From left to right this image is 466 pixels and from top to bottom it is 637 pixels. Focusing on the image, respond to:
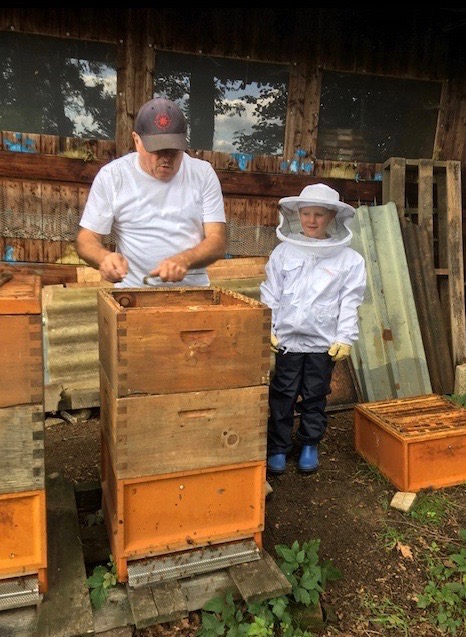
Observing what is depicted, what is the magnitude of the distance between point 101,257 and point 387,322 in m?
3.15

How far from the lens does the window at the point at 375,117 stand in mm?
5258

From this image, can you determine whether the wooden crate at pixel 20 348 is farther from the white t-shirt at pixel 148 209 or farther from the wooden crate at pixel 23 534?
the white t-shirt at pixel 148 209

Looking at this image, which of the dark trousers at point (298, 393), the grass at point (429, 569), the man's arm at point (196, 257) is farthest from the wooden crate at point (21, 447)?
the dark trousers at point (298, 393)

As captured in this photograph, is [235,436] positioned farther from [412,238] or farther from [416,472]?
[412,238]

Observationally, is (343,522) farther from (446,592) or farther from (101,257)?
(101,257)

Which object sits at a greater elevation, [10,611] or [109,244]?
[109,244]

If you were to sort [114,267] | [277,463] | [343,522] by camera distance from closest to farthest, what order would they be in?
[114,267]
[343,522]
[277,463]

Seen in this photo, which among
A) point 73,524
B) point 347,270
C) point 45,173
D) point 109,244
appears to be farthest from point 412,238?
point 73,524

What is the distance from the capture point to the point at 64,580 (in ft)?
6.54

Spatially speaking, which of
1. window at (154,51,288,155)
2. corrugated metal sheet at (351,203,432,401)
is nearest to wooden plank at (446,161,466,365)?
corrugated metal sheet at (351,203,432,401)

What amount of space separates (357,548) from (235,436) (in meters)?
1.18

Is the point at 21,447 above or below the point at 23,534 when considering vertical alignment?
above

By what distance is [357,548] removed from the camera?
8.87 feet

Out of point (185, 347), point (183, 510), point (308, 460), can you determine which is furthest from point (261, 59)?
Result: point (183, 510)
